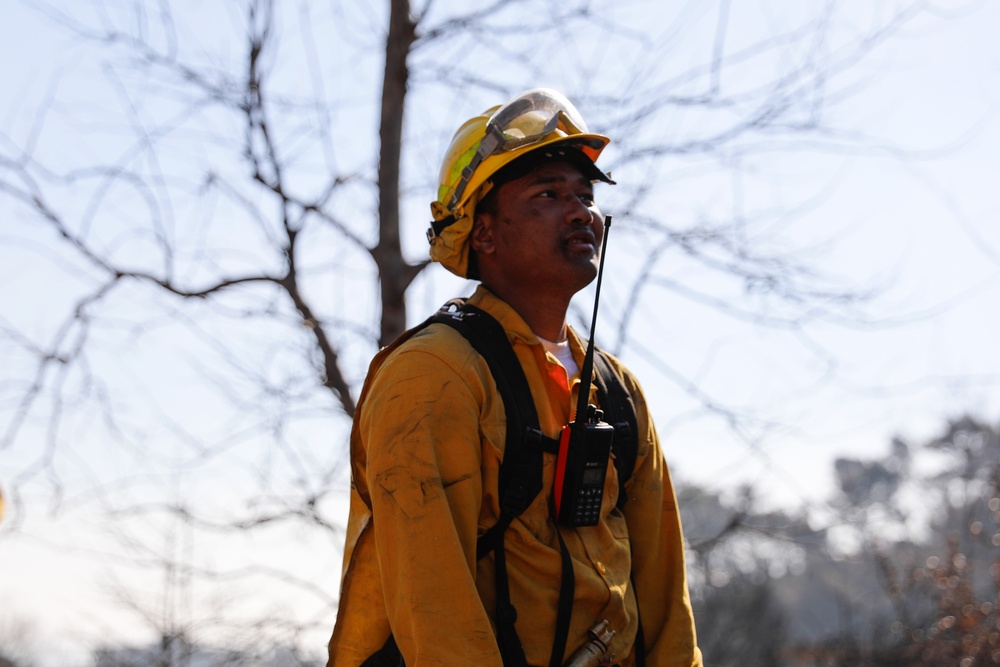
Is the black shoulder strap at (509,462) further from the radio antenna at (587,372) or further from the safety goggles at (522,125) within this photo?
the safety goggles at (522,125)

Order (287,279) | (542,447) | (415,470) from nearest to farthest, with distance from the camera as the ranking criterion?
1. (415,470)
2. (542,447)
3. (287,279)

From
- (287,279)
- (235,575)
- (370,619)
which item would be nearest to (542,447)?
(370,619)

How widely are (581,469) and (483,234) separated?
870 mm

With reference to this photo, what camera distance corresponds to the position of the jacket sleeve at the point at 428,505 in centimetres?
253

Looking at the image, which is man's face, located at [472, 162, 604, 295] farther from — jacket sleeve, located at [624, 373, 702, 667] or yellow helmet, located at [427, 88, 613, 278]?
jacket sleeve, located at [624, 373, 702, 667]

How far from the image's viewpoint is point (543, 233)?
321cm

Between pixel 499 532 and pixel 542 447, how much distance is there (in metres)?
0.25

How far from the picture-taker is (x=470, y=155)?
3.33 metres

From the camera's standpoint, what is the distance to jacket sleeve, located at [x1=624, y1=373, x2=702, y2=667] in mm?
Result: 3113

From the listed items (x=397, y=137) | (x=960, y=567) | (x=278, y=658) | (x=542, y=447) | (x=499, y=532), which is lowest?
(x=499, y=532)

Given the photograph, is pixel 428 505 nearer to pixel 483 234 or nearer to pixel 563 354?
pixel 563 354

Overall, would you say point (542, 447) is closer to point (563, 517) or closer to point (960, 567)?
point (563, 517)

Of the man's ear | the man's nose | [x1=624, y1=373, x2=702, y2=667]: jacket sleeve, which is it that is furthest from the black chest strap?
the man's nose

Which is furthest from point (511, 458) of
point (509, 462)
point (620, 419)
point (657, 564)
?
point (657, 564)
